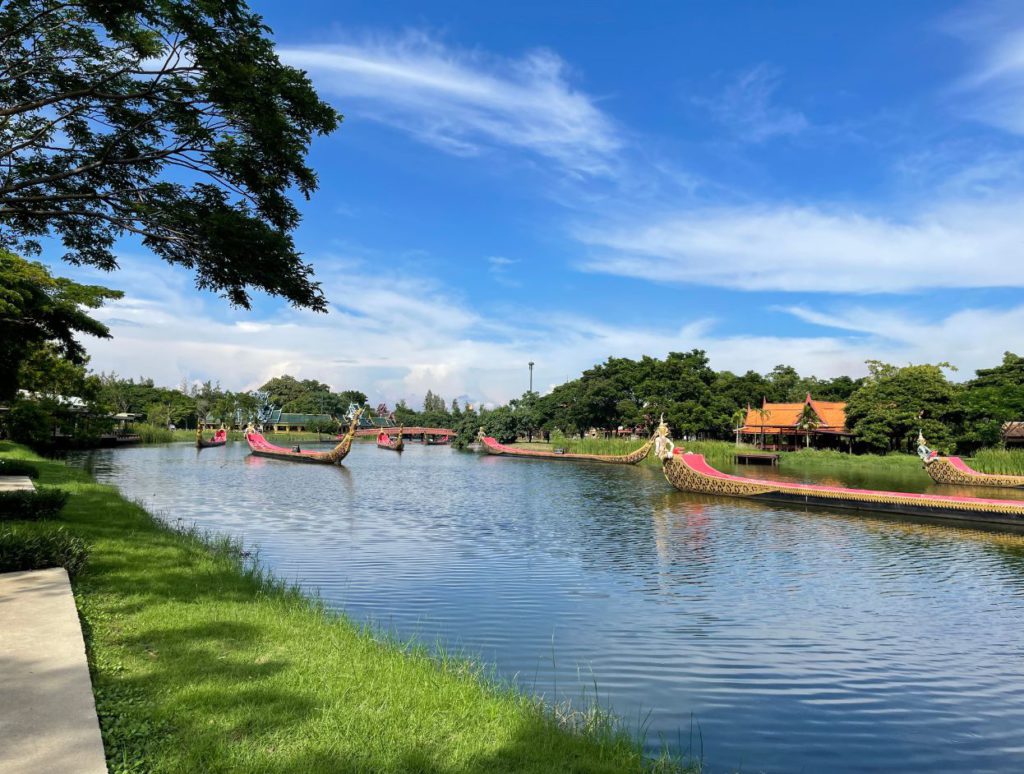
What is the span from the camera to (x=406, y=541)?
1616 centimetres

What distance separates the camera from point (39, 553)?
8.16m

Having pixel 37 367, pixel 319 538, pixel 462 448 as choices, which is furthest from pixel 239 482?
pixel 462 448

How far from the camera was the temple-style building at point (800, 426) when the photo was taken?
56.4 meters

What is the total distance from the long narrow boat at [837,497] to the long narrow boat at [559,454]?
1523 cm

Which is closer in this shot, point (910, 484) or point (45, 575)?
point (45, 575)

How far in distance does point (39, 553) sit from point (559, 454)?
2080 inches

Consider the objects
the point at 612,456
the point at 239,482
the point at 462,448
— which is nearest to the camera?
the point at 239,482

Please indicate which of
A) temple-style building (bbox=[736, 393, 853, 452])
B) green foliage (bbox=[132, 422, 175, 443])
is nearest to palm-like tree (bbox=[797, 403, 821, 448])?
temple-style building (bbox=[736, 393, 853, 452])

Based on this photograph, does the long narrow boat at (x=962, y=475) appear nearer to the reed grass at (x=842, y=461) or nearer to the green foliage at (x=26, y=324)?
the reed grass at (x=842, y=461)

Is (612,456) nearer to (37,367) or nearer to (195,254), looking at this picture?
(37,367)

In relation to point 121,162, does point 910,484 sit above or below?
below

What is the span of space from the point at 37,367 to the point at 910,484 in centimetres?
4026

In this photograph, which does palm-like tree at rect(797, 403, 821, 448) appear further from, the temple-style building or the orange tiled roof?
the orange tiled roof

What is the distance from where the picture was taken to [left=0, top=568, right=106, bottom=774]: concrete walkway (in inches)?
143
